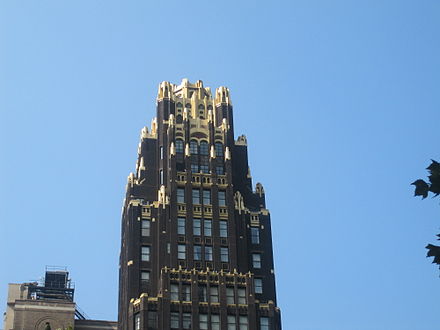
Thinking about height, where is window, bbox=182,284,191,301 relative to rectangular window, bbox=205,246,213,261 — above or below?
below

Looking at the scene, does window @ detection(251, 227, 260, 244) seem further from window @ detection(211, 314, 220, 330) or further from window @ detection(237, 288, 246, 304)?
window @ detection(211, 314, 220, 330)

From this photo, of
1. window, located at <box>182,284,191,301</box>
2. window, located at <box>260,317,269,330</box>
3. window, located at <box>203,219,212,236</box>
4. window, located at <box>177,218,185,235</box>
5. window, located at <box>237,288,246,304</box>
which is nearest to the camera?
window, located at <box>182,284,191,301</box>

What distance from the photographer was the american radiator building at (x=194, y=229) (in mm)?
104812

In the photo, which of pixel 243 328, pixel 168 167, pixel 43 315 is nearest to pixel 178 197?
pixel 168 167

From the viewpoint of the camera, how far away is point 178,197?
379ft

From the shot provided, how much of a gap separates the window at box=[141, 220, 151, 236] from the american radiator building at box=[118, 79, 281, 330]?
0.13m

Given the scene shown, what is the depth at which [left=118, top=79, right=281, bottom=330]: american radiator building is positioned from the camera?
10481 cm

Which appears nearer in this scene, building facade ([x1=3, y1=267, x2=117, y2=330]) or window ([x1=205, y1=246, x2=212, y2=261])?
window ([x1=205, y1=246, x2=212, y2=261])

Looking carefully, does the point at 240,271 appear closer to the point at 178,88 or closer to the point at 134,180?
the point at 134,180

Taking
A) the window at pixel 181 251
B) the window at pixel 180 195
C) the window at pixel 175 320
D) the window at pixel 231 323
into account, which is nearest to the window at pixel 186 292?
the window at pixel 175 320

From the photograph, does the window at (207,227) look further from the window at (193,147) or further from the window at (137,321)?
the window at (137,321)

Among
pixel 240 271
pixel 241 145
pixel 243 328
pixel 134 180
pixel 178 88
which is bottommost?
pixel 243 328

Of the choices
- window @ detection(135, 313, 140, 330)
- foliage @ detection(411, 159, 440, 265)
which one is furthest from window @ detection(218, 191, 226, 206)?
foliage @ detection(411, 159, 440, 265)

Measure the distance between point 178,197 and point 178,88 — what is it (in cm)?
2290
